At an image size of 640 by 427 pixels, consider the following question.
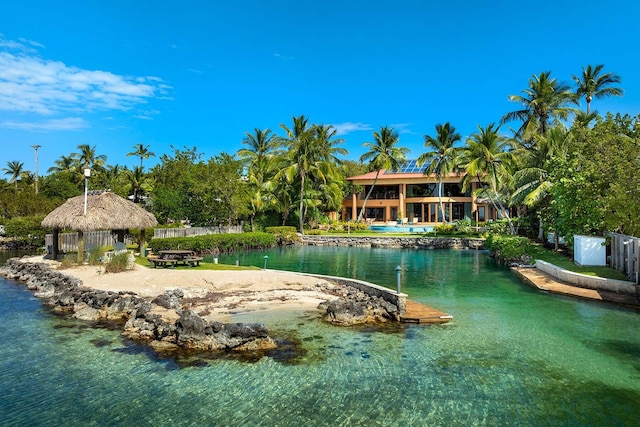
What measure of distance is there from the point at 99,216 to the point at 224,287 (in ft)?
31.2

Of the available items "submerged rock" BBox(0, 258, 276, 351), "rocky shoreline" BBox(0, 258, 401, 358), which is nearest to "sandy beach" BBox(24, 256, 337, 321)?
"rocky shoreline" BBox(0, 258, 401, 358)

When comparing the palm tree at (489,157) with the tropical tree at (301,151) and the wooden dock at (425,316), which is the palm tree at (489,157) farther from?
the wooden dock at (425,316)

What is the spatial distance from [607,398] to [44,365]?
11565mm

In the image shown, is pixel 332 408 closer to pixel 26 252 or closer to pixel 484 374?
pixel 484 374

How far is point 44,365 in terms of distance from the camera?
938cm

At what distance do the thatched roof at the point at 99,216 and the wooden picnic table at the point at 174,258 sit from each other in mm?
3461

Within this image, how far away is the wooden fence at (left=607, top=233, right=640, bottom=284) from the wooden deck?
39.4 inches

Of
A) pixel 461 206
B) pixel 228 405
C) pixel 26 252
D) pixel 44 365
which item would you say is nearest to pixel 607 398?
pixel 228 405

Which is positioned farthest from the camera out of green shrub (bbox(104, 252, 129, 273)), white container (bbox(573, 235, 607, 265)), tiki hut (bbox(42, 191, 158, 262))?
tiki hut (bbox(42, 191, 158, 262))

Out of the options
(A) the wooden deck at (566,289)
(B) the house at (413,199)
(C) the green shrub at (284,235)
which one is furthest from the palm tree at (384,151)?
(A) the wooden deck at (566,289)

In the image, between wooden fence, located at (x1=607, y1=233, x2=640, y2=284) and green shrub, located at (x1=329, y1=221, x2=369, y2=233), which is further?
green shrub, located at (x1=329, y1=221, x2=369, y2=233)

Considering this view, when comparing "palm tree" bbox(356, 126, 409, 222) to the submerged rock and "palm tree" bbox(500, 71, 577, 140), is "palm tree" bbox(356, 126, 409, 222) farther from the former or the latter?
the submerged rock

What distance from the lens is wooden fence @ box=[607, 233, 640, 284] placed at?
1527 centimetres

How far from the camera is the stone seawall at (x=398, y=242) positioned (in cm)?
3759
